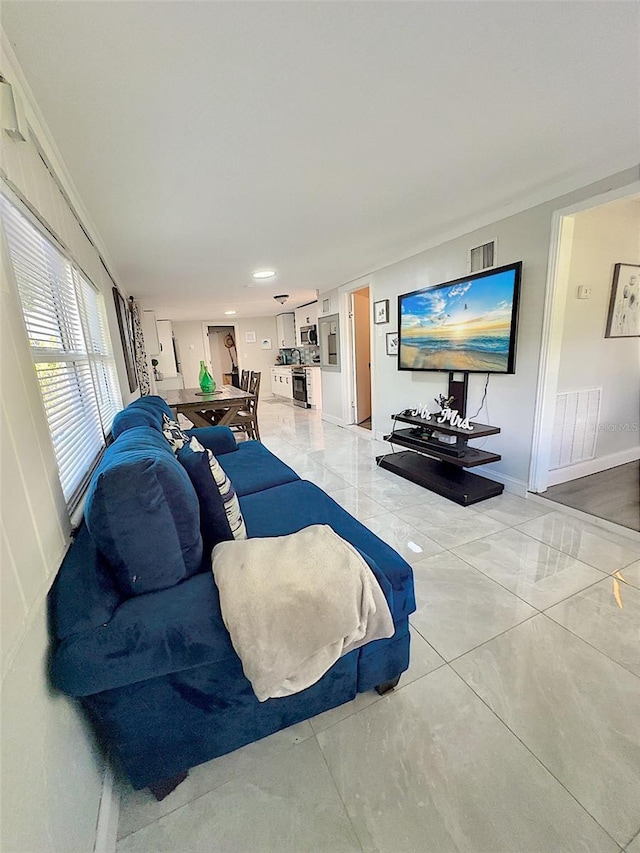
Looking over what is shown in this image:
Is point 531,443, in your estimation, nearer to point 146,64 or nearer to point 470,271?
point 470,271

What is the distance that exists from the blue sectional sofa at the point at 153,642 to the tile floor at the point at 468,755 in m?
0.12

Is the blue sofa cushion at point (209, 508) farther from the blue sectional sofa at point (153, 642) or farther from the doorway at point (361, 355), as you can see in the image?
the doorway at point (361, 355)

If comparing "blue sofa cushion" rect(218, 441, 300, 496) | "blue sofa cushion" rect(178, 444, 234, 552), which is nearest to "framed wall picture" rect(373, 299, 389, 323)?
"blue sofa cushion" rect(218, 441, 300, 496)

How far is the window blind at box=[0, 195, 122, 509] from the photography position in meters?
1.17

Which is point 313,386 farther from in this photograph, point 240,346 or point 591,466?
point 591,466

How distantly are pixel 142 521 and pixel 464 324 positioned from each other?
304 centimetres

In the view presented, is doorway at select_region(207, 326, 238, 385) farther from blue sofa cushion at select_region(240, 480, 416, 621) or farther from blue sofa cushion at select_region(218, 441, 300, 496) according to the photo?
blue sofa cushion at select_region(240, 480, 416, 621)

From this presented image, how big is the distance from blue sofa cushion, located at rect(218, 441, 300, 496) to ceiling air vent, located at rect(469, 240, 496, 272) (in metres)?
2.38

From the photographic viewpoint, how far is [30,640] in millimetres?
724

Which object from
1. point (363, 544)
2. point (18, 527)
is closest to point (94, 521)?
point (18, 527)

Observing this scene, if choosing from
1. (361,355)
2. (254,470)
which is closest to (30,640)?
(254,470)

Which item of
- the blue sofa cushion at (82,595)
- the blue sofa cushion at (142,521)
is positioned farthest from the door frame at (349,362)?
the blue sofa cushion at (82,595)

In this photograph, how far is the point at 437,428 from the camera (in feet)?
10.0

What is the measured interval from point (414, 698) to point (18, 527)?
4.57ft
